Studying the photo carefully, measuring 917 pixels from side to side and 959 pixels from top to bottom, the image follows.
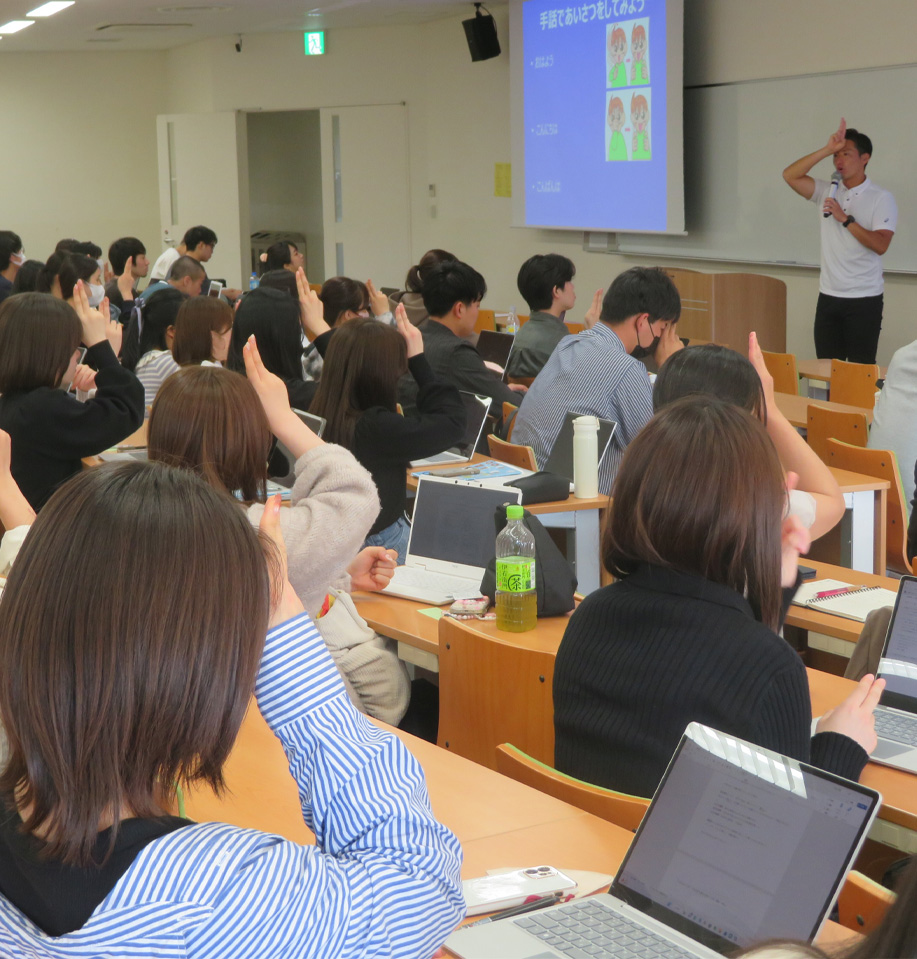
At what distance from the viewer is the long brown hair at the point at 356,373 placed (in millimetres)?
3725

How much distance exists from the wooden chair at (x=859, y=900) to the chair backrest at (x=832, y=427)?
3.21 m

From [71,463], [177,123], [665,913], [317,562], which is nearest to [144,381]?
[71,463]

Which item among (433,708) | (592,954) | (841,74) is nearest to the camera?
(592,954)

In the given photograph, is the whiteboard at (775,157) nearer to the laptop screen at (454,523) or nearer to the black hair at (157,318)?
the black hair at (157,318)

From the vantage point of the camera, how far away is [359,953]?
3.37 ft

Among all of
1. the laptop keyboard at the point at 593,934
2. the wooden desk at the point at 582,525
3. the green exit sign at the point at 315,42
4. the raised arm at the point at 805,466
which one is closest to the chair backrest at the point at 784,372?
the wooden desk at the point at 582,525

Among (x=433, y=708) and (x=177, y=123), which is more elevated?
(x=177, y=123)

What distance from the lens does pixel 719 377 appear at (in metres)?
2.94

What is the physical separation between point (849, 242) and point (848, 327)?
19.3 inches

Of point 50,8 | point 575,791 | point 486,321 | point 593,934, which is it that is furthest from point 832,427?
point 50,8

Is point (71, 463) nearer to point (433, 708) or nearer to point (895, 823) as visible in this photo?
point (433, 708)

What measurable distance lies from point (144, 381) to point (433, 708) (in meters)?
2.78

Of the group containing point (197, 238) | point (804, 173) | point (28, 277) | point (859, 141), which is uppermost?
point (859, 141)

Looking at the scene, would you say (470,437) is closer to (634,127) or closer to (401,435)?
(401,435)
